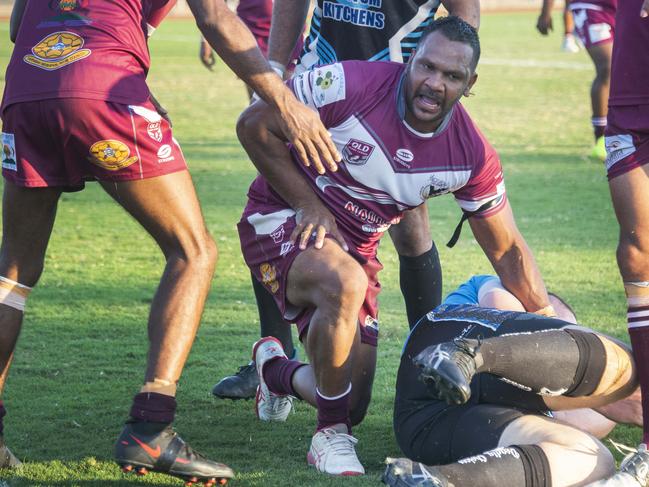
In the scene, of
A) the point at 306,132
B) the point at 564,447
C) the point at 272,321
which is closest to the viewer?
the point at 564,447

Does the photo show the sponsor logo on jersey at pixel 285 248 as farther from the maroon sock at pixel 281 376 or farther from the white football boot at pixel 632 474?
the white football boot at pixel 632 474

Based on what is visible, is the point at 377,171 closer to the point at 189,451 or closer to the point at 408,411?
the point at 408,411

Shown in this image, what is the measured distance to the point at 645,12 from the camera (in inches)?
155

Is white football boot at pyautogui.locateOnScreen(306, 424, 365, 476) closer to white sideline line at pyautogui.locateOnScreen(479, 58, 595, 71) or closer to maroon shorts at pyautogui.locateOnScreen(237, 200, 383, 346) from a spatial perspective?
maroon shorts at pyautogui.locateOnScreen(237, 200, 383, 346)

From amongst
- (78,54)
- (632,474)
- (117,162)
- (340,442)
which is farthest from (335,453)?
(78,54)

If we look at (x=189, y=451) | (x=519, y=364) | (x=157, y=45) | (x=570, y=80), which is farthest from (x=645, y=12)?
(x=157, y=45)

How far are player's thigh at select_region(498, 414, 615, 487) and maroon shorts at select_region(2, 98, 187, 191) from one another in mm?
1535

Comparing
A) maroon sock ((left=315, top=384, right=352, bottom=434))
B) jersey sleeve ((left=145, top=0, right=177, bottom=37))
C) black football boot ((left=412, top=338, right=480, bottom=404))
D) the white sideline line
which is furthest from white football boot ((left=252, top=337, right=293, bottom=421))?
the white sideline line

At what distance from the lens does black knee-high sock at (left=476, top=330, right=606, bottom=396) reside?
355 centimetres

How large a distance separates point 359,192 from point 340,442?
106 centimetres

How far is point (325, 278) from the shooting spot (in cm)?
403

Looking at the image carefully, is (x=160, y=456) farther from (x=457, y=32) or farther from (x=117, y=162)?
(x=457, y=32)

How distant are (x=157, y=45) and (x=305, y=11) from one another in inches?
842

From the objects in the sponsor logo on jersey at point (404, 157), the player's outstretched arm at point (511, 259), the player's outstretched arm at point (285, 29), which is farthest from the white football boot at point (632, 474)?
the player's outstretched arm at point (285, 29)
